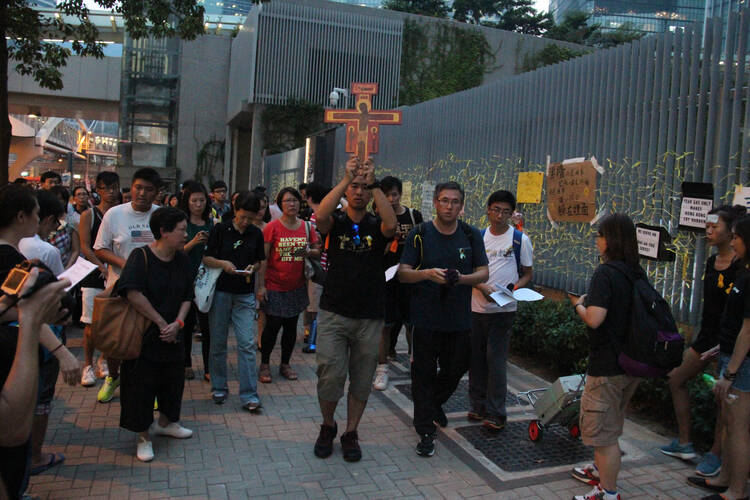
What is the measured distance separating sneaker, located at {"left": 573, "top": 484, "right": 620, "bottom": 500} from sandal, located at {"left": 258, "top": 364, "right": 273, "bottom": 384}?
10.9 feet

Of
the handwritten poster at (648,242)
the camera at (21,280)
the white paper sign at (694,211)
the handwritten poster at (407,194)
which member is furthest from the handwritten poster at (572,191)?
the camera at (21,280)

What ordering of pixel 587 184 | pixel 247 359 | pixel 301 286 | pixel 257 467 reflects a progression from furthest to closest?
pixel 587 184
pixel 301 286
pixel 247 359
pixel 257 467

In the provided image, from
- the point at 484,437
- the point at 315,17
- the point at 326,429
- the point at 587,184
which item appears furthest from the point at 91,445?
the point at 315,17

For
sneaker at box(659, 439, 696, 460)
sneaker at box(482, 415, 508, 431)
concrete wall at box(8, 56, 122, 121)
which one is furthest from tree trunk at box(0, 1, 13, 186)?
concrete wall at box(8, 56, 122, 121)

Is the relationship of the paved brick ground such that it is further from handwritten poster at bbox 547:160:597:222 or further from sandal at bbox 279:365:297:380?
handwritten poster at bbox 547:160:597:222

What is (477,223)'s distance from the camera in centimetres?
927

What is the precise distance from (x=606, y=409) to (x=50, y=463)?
3577mm

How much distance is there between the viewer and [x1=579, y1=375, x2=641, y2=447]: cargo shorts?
362 cm

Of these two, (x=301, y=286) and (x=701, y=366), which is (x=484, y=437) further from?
(x=301, y=286)

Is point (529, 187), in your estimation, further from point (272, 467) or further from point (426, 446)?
point (272, 467)

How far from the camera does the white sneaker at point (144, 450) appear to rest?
4164 millimetres

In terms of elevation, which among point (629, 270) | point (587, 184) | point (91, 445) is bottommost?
point (91, 445)

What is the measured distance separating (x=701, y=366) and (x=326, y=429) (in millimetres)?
2770

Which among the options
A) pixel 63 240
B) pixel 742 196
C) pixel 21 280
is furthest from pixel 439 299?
pixel 63 240
